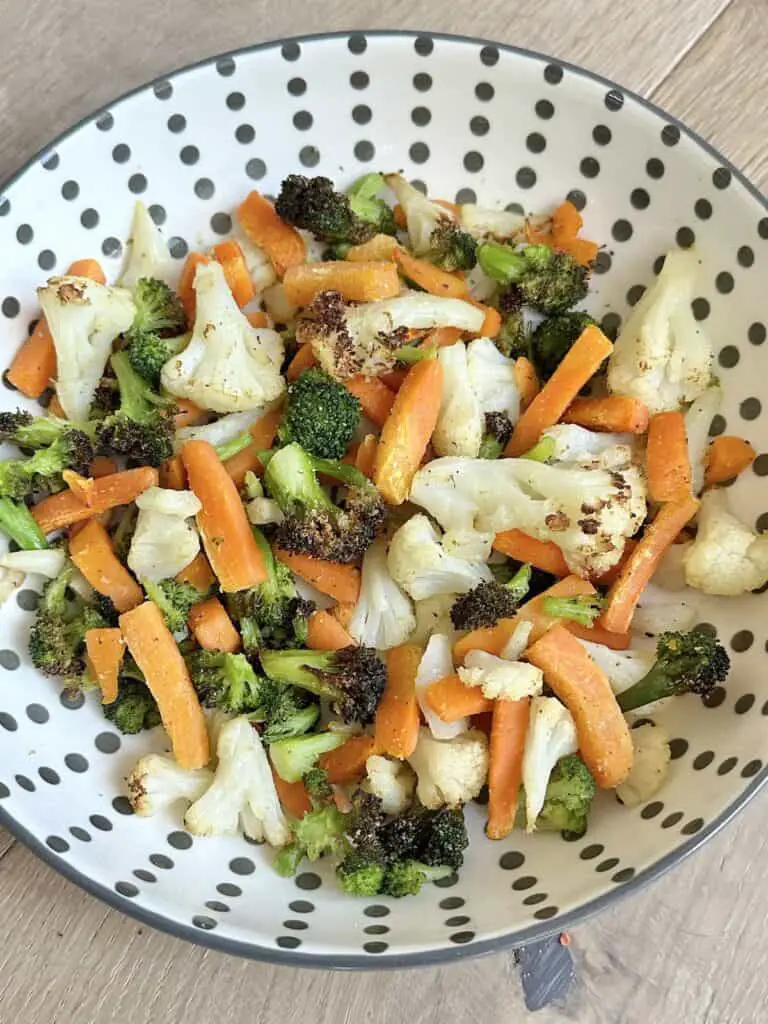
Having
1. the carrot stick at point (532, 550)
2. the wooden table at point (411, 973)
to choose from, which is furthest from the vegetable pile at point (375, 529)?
the wooden table at point (411, 973)

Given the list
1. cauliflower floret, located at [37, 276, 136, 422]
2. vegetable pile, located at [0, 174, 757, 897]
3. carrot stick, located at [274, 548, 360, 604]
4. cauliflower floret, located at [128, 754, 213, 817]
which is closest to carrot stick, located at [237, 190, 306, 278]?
vegetable pile, located at [0, 174, 757, 897]

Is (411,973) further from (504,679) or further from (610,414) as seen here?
(610,414)

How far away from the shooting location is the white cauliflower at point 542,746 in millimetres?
1705

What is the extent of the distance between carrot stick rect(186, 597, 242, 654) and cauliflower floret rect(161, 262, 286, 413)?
0.42 metres

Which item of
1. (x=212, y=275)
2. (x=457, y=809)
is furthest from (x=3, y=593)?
(x=457, y=809)

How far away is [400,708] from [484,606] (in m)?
0.25

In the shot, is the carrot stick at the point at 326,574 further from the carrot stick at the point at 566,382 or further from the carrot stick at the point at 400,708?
the carrot stick at the point at 566,382

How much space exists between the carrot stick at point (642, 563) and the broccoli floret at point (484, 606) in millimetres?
196

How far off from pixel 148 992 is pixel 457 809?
2.48ft

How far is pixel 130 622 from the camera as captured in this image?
5.98 feet

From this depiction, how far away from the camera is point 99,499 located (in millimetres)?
1921

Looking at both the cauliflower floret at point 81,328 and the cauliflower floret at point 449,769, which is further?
the cauliflower floret at point 81,328

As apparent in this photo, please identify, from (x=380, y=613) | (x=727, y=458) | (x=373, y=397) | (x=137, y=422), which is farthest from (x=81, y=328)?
(x=727, y=458)

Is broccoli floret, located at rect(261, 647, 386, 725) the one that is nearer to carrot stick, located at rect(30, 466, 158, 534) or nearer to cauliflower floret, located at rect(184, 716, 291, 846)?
cauliflower floret, located at rect(184, 716, 291, 846)
